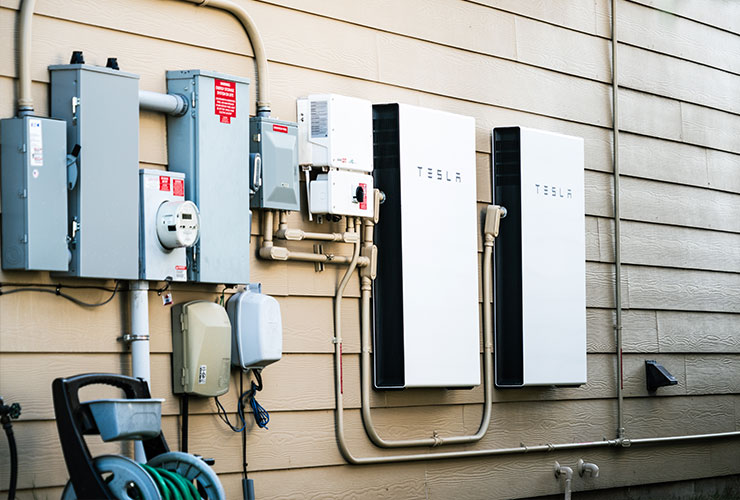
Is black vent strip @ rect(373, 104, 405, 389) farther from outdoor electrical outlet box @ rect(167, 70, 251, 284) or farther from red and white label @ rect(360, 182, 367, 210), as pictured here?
outdoor electrical outlet box @ rect(167, 70, 251, 284)

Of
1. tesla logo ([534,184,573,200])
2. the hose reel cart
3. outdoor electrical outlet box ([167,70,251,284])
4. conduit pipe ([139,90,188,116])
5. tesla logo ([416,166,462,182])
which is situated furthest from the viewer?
tesla logo ([534,184,573,200])

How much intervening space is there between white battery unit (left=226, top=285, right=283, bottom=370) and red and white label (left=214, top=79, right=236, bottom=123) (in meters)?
0.67

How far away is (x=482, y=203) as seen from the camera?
17.0 ft

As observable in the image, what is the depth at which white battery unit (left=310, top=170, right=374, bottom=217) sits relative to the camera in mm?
4348

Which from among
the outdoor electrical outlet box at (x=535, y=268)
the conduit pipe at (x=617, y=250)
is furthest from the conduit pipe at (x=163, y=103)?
the conduit pipe at (x=617, y=250)

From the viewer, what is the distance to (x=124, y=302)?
3762mm

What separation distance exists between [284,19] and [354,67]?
0.42 m

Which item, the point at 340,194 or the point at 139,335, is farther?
the point at 340,194

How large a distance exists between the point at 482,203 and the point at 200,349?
6.10 ft

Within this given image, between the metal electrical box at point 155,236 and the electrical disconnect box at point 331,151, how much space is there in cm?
71

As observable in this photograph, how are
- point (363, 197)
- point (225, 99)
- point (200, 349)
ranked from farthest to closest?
point (363, 197), point (225, 99), point (200, 349)

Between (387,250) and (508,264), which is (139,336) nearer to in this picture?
(387,250)

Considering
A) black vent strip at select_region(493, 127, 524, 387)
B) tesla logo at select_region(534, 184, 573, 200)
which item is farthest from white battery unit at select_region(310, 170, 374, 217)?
tesla logo at select_region(534, 184, 573, 200)

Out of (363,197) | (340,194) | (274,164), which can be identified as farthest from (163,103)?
(363,197)
